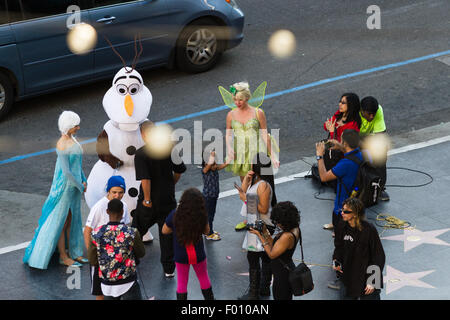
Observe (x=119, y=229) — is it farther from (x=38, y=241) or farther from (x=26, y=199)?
(x=26, y=199)

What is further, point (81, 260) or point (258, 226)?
point (81, 260)

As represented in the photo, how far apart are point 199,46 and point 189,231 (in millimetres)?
6767

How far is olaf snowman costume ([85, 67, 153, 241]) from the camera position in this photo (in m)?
8.60

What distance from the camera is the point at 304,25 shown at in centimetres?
1518

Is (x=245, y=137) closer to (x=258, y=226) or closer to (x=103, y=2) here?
(x=258, y=226)

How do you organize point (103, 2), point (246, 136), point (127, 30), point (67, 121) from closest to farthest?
point (67, 121) → point (246, 136) → point (103, 2) → point (127, 30)

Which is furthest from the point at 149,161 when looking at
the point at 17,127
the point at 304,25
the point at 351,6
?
→ the point at 351,6

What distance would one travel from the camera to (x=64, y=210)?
832 cm

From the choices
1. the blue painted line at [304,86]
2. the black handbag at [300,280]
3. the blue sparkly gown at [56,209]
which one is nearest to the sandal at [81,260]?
the blue sparkly gown at [56,209]

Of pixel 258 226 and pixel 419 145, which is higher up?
pixel 258 226

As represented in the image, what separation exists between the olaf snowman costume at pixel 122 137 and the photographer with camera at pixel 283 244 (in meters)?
2.02

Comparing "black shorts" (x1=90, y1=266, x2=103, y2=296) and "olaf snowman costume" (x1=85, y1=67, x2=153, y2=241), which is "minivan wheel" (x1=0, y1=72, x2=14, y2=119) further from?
"black shorts" (x1=90, y1=266, x2=103, y2=296)

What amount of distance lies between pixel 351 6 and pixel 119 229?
1040 cm

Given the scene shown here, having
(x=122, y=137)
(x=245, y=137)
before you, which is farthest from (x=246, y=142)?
(x=122, y=137)
